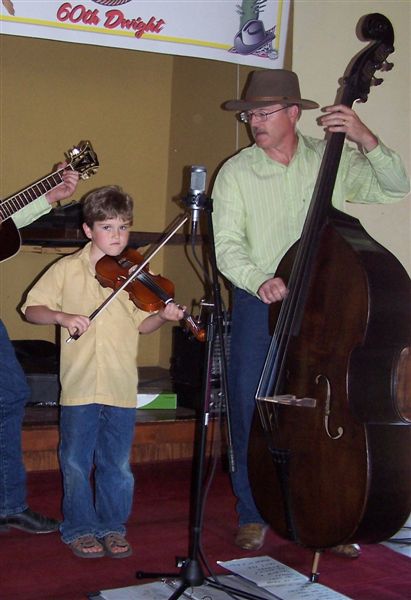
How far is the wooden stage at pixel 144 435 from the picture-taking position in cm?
366

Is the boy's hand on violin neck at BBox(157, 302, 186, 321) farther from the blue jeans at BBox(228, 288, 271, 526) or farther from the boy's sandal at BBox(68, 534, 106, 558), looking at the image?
the boy's sandal at BBox(68, 534, 106, 558)

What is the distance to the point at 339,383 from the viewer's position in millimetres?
2215

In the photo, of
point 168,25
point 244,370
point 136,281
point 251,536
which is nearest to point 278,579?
point 251,536

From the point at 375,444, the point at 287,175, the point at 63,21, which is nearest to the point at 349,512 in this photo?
the point at 375,444

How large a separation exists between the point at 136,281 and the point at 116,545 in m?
0.90

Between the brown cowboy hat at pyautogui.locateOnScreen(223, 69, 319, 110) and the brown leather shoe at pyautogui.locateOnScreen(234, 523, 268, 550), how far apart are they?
1.46 meters

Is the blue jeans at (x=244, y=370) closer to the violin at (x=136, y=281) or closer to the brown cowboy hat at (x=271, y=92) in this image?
the violin at (x=136, y=281)

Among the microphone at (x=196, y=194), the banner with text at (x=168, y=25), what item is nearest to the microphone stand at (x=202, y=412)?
the microphone at (x=196, y=194)

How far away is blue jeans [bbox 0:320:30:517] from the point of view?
2.84 metres

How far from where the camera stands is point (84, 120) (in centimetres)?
488

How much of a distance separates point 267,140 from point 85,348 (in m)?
0.93

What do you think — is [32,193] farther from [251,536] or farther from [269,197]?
[251,536]

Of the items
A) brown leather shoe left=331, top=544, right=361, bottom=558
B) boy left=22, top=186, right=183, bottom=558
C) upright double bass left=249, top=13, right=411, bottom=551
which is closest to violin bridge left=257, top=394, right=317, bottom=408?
upright double bass left=249, top=13, right=411, bottom=551

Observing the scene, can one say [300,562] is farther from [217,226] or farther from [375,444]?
[217,226]
